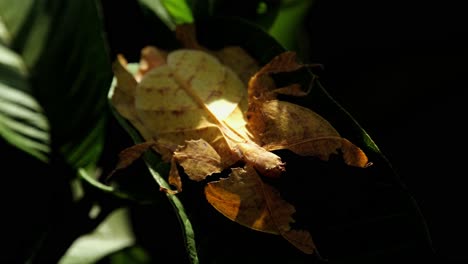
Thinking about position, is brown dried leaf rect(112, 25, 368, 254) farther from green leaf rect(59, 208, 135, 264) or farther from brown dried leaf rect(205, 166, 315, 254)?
green leaf rect(59, 208, 135, 264)

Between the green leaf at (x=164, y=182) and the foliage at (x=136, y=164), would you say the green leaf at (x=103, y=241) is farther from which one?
the green leaf at (x=164, y=182)

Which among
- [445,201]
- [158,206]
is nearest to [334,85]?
[445,201]

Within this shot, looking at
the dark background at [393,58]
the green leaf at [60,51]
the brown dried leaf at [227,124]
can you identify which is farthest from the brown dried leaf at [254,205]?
the dark background at [393,58]

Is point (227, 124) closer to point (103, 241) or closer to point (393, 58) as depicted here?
point (103, 241)

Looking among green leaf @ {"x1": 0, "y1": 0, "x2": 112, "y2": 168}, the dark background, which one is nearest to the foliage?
green leaf @ {"x1": 0, "y1": 0, "x2": 112, "y2": 168}

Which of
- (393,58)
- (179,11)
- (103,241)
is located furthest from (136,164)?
(393,58)

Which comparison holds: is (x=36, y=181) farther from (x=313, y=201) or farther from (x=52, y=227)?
(x=313, y=201)
